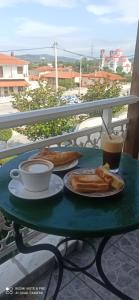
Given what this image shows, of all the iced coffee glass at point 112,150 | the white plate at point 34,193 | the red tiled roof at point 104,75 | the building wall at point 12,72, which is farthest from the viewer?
the building wall at point 12,72

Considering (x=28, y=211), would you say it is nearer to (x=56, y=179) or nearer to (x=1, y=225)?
(x=56, y=179)

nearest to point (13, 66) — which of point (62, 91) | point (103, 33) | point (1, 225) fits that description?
point (62, 91)

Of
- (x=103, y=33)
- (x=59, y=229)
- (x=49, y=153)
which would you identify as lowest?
(x=59, y=229)

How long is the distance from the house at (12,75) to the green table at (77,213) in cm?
665

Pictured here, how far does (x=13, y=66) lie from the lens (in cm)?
741

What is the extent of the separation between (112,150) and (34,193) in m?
0.40

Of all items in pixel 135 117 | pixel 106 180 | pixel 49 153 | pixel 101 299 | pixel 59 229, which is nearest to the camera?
pixel 59 229

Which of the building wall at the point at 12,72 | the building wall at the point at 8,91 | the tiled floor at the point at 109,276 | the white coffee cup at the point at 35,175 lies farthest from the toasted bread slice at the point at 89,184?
the building wall at the point at 8,91

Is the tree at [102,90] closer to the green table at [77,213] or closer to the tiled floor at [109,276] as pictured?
the tiled floor at [109,276]

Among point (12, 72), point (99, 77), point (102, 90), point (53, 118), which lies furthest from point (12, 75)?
point (53, 118)

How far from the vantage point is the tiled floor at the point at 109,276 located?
1461 millimetres

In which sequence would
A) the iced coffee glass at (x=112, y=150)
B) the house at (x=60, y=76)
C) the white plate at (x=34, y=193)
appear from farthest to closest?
the house at (x=60, y=76), the iced coffee glass at (x=112, y=150), the white plate at (x=34, y=193)

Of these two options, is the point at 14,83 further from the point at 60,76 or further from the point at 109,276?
the point at 109,276

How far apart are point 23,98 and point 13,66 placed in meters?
1.05
